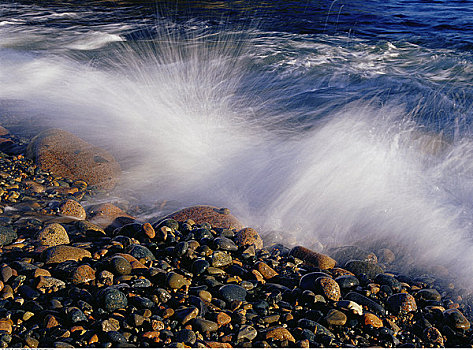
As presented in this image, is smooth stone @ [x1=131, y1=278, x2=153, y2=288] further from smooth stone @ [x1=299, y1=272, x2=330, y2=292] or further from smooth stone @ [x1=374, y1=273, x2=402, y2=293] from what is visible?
smooth stone @ [x1=374, y1=273, x2=402, y2=293]

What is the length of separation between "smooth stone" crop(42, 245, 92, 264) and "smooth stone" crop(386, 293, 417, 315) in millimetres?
2073

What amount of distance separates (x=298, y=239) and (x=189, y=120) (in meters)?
3.26

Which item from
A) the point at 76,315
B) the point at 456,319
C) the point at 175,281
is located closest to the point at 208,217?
the point at 175,281

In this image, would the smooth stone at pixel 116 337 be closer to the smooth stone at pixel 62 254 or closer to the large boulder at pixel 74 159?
the smooth stone at pixel 62 254

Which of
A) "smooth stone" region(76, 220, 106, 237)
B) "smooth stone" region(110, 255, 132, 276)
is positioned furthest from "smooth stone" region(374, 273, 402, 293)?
"smooth stone" region(76, 220, 106, 237)

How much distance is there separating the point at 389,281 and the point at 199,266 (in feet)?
4.60

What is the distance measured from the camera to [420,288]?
3090mm

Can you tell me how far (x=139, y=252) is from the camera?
2812mm

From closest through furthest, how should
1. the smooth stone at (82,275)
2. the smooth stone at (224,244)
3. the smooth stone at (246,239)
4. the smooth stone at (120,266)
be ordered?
the smooth stone at (82,275), the smooth stone at (120,266), the smooth stone at (224,244), the smooth stone at (246,239)

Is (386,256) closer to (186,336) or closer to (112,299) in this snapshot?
(186,336)

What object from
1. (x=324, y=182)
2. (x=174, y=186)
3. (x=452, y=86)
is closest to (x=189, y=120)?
(x=174, y=186)

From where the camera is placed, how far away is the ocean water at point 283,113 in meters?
4.29

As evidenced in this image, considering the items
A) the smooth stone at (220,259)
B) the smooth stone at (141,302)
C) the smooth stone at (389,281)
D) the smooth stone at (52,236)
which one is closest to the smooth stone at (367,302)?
the smooth stone at (389,281)

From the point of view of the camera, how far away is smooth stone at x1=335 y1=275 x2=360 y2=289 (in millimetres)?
2858
